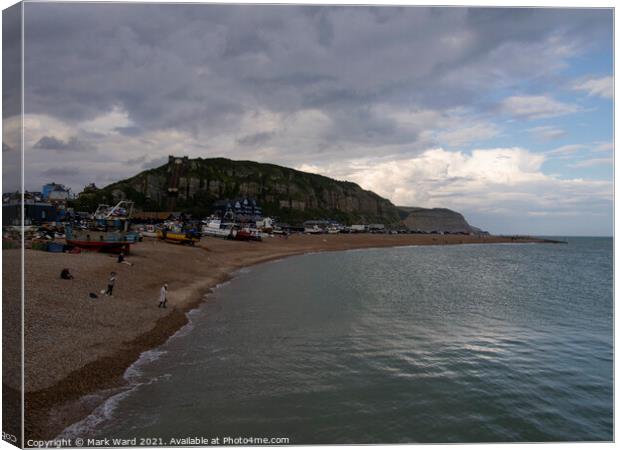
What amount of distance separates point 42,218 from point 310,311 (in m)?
60.3

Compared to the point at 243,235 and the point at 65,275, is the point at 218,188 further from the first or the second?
A: the point at 65,275

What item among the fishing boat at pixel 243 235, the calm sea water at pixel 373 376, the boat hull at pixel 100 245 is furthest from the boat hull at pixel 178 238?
the calm sea water at pixel 373 376

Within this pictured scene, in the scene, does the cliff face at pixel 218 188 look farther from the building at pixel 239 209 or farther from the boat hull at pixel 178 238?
the boat hull at pixel 178 238

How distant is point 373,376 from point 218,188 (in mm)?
151630

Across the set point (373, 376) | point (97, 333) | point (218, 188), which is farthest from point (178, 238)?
point (218, 188)

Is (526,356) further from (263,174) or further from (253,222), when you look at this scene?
(263,174)

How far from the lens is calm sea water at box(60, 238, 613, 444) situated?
403 inches

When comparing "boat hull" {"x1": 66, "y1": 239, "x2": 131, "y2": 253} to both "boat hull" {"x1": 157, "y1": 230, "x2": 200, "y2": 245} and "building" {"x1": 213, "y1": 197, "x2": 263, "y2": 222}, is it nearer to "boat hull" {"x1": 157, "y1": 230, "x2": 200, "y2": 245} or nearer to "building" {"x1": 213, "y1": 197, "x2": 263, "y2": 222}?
"boat hull" {"x1": 157, "y1": 230, "x2": 200, "y2": 245}

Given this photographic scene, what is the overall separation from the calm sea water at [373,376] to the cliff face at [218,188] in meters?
122

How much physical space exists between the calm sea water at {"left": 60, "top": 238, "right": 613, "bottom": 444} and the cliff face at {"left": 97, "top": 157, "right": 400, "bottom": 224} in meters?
122

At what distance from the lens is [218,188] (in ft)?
520

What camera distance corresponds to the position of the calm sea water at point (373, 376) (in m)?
10.2

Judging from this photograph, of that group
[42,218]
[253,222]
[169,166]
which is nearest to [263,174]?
[169,166]

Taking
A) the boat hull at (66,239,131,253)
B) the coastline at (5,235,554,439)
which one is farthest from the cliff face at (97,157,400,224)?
the coastline at (5,235,554,439)
